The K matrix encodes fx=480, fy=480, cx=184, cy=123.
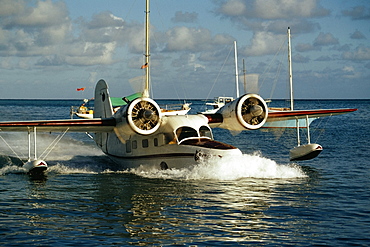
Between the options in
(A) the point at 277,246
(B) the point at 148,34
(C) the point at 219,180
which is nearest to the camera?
(A) the point at 277,246

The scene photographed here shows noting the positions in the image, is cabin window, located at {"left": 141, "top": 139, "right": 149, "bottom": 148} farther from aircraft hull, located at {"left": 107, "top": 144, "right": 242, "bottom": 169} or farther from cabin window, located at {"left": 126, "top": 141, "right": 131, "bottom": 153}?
cabin window, located at {"left": 126, "top": 141, "right": 131, "bottom": 153}

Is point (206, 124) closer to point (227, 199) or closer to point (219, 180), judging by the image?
point (219, 180)

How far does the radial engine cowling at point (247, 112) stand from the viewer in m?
21.8

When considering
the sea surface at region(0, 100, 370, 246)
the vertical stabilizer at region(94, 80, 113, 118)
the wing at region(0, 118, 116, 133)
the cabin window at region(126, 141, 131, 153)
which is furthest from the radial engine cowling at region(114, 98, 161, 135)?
the vertical stabilizer at region(94, 80, 113, 118)

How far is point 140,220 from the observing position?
13.9 metres

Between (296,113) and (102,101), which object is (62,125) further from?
(296,113)

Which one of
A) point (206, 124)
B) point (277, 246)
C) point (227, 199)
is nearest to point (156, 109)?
point (206, 124)

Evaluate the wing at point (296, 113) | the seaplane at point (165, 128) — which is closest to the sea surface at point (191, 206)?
the seaplane at point (165, 128)

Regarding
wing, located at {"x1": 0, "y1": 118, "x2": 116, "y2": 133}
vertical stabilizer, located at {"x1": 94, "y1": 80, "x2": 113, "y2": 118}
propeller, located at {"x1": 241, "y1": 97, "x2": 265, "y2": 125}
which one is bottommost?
wing, located at {"x1": 0, "y1": 118, "x2": 116, "y2": 133}

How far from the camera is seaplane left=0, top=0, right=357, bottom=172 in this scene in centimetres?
2048

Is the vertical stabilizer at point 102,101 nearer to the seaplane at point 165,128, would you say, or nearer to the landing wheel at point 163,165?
the seaplane at point 165,128

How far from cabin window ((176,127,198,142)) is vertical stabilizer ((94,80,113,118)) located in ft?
19.5

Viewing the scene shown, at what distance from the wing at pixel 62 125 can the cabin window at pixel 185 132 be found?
309 cm

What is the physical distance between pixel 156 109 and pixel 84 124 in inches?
135
